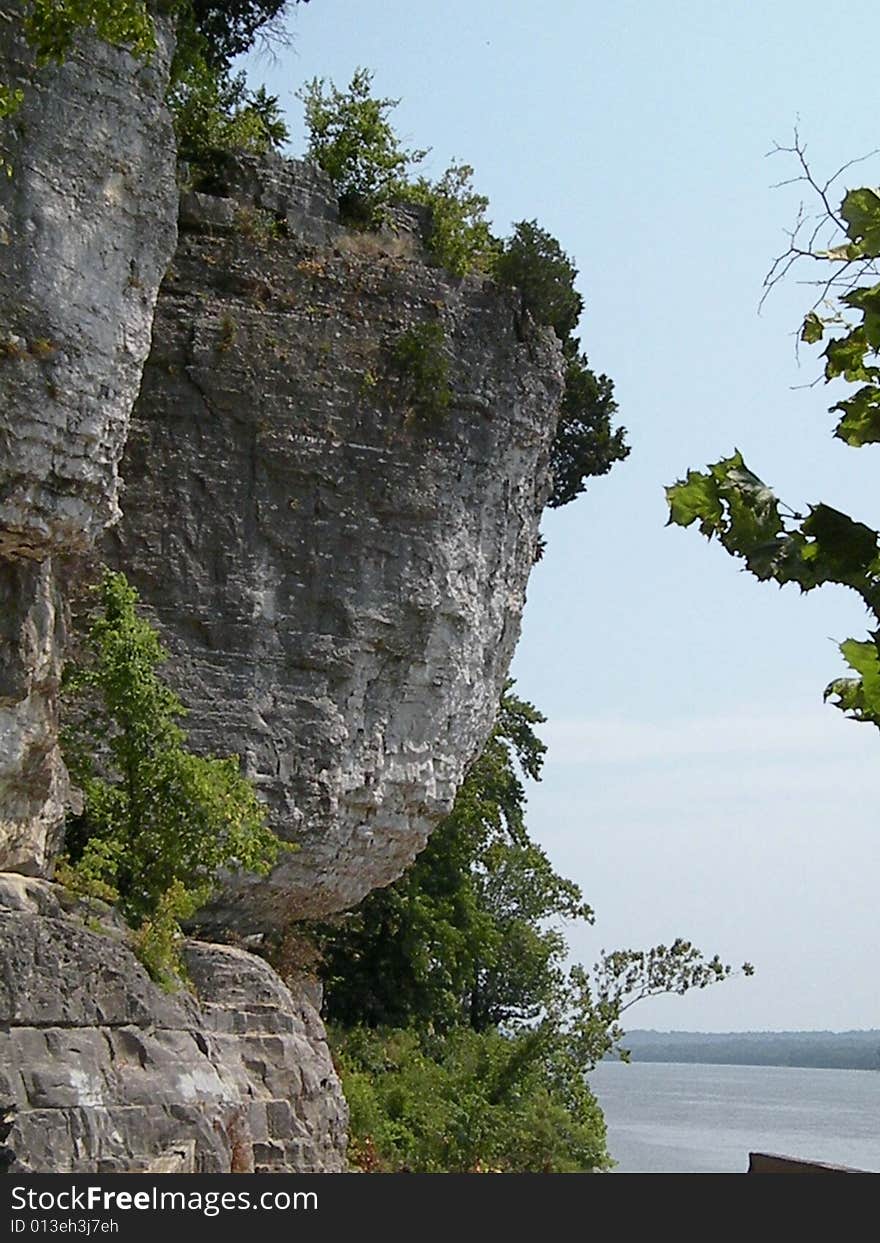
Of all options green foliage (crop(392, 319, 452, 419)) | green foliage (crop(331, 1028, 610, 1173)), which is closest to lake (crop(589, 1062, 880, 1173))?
green foliage (crop(331, 1028, 610, 1173))

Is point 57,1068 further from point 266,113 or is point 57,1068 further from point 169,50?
point 266,113

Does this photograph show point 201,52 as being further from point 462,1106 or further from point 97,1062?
point 462,1106

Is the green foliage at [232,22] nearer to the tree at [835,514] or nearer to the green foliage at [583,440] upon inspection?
the green foliage at [583,440]

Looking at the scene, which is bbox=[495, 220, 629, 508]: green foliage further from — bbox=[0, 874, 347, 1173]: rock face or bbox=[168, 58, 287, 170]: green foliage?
bbox=[0, 874, 347, 1173]: rock face

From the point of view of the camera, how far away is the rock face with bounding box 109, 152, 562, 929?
17.4 metres

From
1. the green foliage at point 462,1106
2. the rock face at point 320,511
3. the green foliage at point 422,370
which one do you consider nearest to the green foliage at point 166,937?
the rock face at point 320,511

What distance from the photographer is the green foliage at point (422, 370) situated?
18484 millimetres

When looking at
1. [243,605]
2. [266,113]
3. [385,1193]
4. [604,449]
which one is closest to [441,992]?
[604,449]

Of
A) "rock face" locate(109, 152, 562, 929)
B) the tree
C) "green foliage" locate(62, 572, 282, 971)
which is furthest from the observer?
"rock face" locate(109, 152, 562, 929)

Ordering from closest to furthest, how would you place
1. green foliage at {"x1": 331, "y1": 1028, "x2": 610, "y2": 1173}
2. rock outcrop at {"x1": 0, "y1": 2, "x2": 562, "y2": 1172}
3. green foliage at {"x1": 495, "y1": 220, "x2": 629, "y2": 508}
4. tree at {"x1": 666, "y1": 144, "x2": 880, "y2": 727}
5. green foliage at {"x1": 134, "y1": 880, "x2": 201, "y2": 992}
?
tree at {"x1": 666, "y1": 144, "x2": 880, "y2": 727}, rock outcrop at {"x1": 0, "y1": 2, "x2": 562, "y2": 1172}, green foliage at {"x1": 134, "y1": 880, "x2": 201, "y2": 992}, green foliage at {"x1": 331, "y1": 1028, "x2": 610, "y2": 1173}, green foliage at {"x1": 495, "y1": 220, "x2": 629, "y2": 508}

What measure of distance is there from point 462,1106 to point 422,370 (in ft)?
32.1

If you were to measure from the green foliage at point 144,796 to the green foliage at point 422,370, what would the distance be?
4113 millimetres

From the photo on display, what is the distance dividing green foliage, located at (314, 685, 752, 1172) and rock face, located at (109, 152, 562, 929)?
172 inches

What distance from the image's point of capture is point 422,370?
18469 mm
